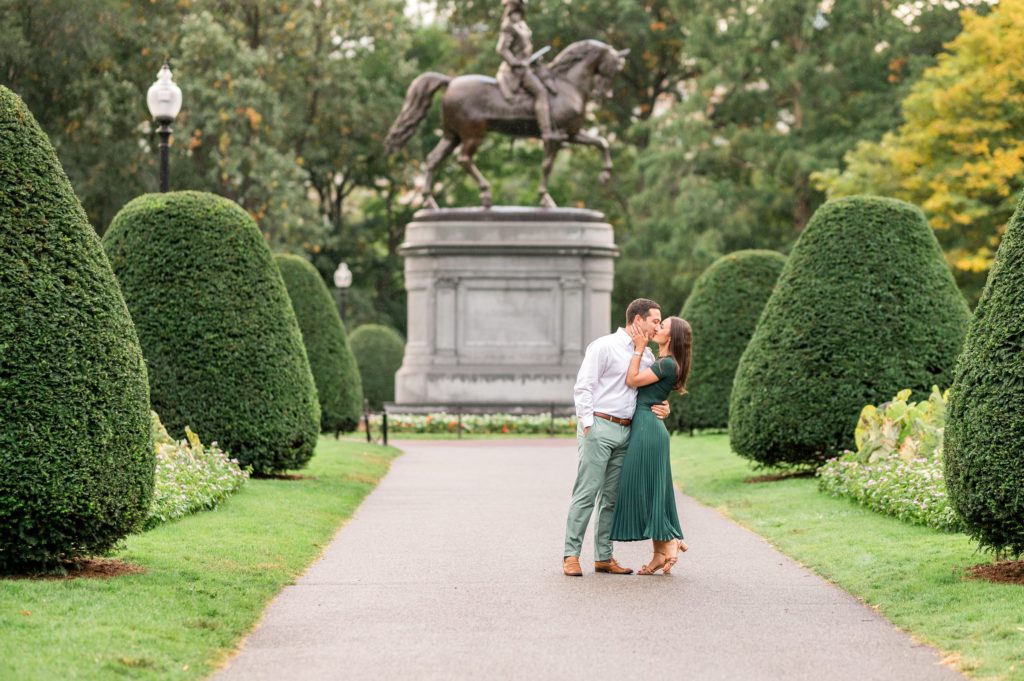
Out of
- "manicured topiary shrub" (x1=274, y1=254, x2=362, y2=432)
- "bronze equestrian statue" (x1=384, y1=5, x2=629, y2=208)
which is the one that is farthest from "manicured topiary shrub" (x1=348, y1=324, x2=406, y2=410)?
"manicured topiary shrub" (x1=274, y1=254, x2=362, y2=432)

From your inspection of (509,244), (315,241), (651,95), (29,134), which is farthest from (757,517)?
(651,95)

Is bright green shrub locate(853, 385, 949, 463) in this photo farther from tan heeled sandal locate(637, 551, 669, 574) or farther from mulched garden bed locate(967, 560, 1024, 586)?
tan heeled sandal locate(637, 551, 669, 574)

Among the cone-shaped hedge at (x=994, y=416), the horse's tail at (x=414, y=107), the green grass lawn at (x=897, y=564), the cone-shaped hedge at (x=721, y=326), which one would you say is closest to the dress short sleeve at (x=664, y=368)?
the green grass lawn at (x=897, y=564)

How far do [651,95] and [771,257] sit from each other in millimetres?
34314

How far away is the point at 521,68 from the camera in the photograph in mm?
33094

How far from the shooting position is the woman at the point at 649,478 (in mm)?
11320

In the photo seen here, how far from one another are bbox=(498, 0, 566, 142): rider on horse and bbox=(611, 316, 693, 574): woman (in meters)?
22.1

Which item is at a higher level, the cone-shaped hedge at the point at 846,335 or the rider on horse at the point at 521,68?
the rider on horse at the point at 521,68

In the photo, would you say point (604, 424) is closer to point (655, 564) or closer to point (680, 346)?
point (680, 346)

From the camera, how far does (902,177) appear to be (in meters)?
40.8

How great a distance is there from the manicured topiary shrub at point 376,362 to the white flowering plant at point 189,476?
23.4 meters

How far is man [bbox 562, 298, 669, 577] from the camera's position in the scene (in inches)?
446

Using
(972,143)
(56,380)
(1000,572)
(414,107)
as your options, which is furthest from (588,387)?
(972,143)

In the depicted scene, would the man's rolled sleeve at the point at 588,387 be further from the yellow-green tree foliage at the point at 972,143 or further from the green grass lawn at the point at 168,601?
the yellow-green tree foliage at the point at 972,143
